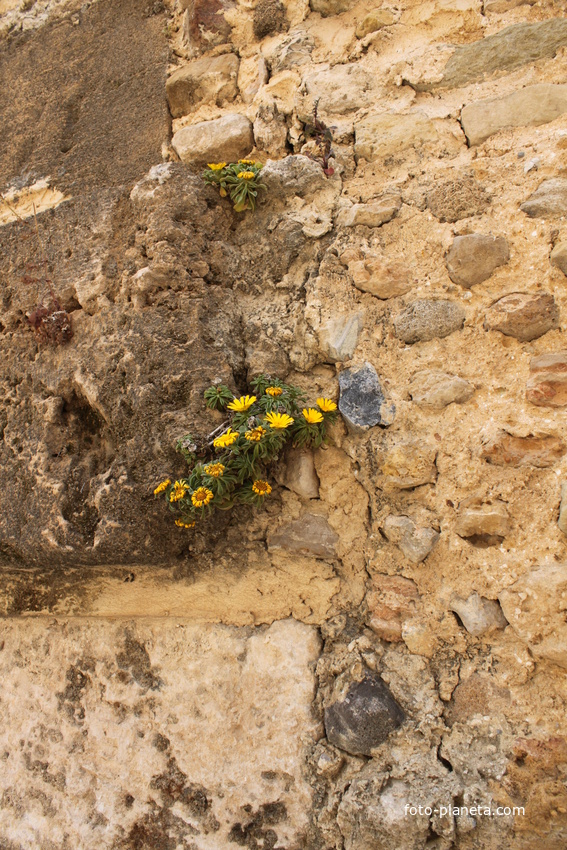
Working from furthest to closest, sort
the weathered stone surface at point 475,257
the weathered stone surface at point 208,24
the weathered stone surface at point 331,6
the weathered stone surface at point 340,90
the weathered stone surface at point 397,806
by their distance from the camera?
1. the weathered stone surface at point 208,24
2. the weathered stone surface at point 331,6
3. the weathered stone surface at point 340,90
4. the weathered stone surface at point 475,257
5. the weathered stone surface at point 397,806

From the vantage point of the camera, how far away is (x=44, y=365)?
5.96 ft

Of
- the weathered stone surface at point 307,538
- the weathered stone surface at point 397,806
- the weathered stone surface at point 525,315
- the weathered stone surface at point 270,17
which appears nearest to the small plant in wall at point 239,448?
the weathered stone surface at point 307,538

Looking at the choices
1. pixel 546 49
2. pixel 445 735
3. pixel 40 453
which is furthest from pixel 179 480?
pixel 546 49

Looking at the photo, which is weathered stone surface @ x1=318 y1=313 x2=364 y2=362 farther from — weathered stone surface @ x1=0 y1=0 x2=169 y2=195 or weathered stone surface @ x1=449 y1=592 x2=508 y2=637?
weathered stone surface @ x1=0 y1=0 x2=169 y2=195

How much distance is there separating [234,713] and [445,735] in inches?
22.9

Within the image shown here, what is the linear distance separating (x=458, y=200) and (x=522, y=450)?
800 mm

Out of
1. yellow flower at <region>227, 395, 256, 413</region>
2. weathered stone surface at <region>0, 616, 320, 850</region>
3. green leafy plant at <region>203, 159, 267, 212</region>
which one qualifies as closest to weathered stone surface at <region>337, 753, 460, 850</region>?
weathered stone surface at <region>0, 616, 320, 850</region>

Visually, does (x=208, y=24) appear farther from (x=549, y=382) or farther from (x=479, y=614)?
(x=479, y=614)

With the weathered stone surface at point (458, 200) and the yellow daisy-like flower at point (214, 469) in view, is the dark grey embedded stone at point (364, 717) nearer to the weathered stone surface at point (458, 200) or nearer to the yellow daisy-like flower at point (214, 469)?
the yellow daisy-like flower at point (214, 469)

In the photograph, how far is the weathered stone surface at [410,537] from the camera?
150 centimetres

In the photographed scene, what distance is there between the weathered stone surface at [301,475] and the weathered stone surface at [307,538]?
73 millimetres

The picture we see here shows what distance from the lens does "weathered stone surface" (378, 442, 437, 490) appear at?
1.54 metres

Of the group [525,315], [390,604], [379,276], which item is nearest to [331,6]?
[379,276]

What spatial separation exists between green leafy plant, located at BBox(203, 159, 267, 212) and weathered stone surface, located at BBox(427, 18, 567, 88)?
0.69m
